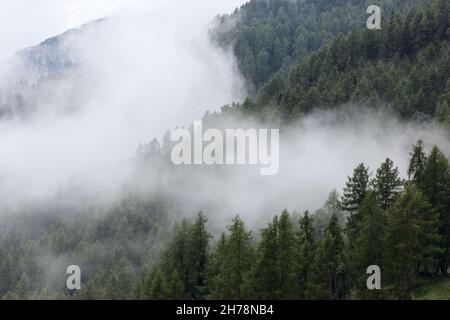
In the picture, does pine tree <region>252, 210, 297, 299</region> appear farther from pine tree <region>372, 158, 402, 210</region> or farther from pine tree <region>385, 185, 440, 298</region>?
pine tree <region>372, 158, 402, 210</region>

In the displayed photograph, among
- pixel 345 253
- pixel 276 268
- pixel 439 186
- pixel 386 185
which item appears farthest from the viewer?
pixel 386 185

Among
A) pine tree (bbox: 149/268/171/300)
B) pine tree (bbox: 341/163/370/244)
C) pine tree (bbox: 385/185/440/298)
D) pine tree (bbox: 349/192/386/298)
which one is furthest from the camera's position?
pine tree (bbox: 341/163/370/244)

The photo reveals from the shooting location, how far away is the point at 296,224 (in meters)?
77.8

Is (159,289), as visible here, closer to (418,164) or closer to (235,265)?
Result: (235,265)

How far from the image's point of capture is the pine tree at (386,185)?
53375mm

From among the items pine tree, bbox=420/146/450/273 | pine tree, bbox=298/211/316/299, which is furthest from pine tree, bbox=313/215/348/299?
pine tree, bbox=420/146/450/273

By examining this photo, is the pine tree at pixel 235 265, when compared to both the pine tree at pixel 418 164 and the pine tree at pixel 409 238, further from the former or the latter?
the pine tree at pixel 418 164

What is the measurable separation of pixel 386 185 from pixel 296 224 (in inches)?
999

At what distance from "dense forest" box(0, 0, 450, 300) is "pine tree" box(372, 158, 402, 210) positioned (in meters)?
0.11

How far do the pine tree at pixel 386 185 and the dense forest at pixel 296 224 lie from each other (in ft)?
0.35

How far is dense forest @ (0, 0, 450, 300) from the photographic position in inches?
1871

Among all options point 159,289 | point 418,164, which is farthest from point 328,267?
point 159,289

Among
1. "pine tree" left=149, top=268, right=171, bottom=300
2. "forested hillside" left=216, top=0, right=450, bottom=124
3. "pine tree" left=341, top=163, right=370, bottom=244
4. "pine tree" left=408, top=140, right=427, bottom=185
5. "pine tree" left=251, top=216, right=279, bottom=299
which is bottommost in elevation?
"pine tree" left=149, top=268, right=171, bottom=300

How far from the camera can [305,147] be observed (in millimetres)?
110125
